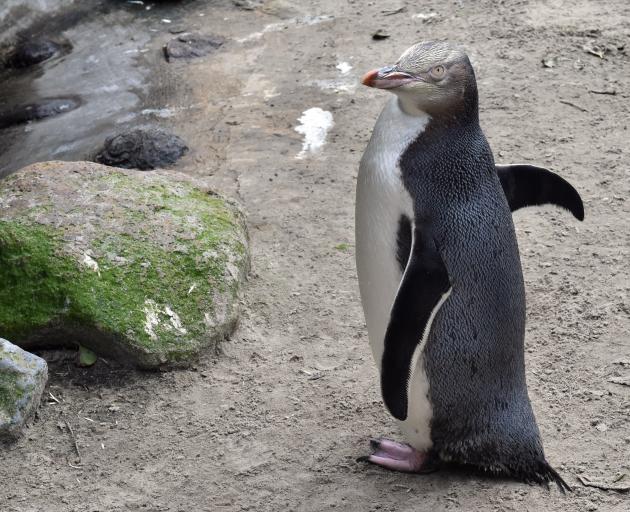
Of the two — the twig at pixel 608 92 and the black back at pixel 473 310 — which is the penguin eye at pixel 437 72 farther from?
the twig at pixel 608 92

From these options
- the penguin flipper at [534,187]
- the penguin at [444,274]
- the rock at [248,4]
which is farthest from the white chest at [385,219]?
the rock at [248,4]

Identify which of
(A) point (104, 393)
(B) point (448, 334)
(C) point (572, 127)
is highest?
(B) point (448, 334)

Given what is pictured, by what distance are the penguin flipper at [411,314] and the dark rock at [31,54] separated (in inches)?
194

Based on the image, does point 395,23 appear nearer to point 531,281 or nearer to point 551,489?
point 531,281

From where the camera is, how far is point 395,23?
22.8ft

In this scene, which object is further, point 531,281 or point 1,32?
point 1,32

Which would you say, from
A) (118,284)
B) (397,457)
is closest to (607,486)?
(397,457)

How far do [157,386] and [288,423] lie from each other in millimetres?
565

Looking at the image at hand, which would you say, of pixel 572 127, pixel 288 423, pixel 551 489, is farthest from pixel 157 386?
pixel 572 127

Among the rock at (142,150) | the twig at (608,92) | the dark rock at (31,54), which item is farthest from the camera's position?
the dark rock at (31,54)

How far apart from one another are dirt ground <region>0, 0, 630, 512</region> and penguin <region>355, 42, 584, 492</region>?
0.72 ft

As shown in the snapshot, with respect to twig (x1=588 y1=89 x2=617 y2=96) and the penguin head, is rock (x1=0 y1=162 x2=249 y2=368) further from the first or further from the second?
twig (x1=588 y1=89 x2=617 y2=96)

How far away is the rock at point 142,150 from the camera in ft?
17.8

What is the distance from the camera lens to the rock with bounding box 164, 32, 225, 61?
22.4 feet
